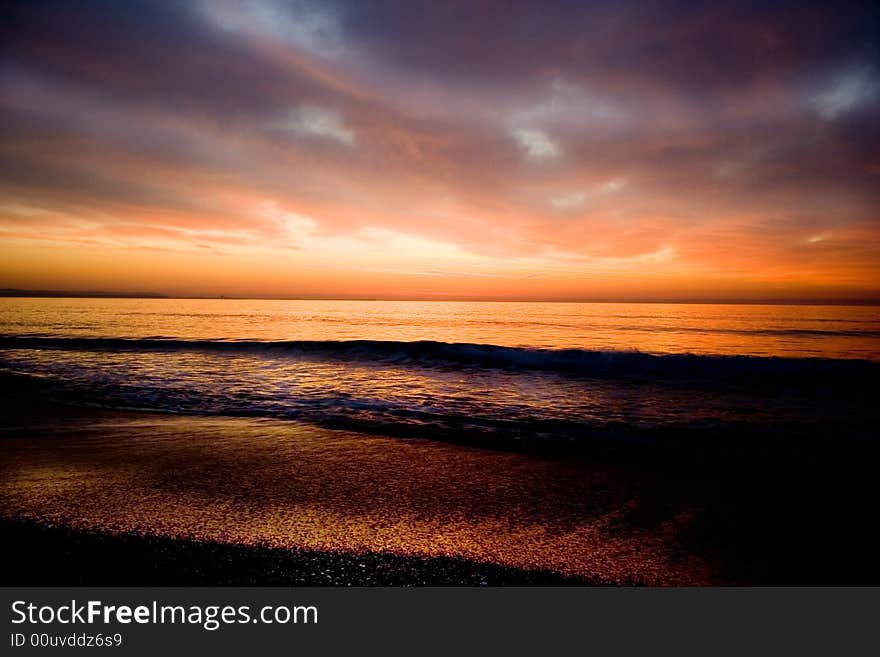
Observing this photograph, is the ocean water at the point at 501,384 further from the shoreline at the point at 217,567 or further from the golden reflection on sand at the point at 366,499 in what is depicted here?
the shoreline at the point at 217,567

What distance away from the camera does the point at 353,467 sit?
541cm

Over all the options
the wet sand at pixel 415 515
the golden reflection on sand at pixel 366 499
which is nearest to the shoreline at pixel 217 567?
the wet sand at pixel 415 515

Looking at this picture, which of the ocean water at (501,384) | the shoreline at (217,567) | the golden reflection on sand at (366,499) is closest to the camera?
the shoreline at (217,567)

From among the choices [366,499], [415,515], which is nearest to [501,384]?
[366,499]

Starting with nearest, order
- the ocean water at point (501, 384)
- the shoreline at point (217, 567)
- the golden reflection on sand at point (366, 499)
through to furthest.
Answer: the shoreline at point (217, 567) → the golden reflection on sand at point (366, 499) → the ocean water at point (501, 384)

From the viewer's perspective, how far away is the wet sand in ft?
10.2

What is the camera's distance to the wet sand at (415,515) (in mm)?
3107

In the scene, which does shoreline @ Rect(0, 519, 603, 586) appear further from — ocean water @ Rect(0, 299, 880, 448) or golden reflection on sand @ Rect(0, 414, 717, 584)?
ocean water @ Rect(0, 299, 880, 448)

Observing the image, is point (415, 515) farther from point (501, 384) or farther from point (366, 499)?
point (501, 384)

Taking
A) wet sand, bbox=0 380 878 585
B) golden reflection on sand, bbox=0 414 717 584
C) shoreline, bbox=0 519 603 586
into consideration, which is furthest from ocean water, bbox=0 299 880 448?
shoreline, bbox=0 519 603 586

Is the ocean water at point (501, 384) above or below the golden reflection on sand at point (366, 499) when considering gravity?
below

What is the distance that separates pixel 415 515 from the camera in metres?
4.00
